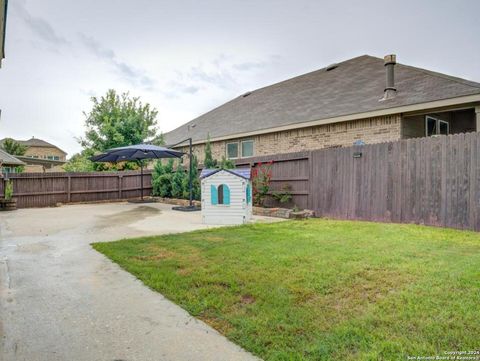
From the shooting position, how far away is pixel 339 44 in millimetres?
15695

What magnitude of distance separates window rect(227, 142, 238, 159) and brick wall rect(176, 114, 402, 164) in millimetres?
1409

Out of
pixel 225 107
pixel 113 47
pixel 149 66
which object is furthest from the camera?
pixel 225 107

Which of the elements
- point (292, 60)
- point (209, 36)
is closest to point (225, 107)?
point (292, 60)

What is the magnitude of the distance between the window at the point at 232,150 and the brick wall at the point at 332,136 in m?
1.41

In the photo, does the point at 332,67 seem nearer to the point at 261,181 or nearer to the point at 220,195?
the point at 261,181

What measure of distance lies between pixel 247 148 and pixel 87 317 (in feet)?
41.2

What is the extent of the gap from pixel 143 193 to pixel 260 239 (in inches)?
458

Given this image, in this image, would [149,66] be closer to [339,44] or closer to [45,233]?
[339,44]

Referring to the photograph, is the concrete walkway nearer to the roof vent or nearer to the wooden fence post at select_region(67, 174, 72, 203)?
the wooden fence post at select_region(67, 174, 72, 203)

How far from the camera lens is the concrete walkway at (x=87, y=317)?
7.22 feet

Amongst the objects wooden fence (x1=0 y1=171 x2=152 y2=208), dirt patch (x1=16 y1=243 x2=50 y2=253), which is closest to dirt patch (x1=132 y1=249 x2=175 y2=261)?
dirt patch (x1=16 y1=243 x2=50 y2=253)

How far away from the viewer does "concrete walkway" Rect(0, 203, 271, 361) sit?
2.20 m

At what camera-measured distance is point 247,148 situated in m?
14.9

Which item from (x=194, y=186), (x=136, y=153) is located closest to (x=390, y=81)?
(x=194, y=186)
